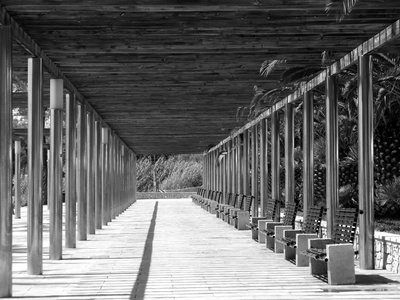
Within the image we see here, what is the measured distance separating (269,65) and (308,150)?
8.90 feet

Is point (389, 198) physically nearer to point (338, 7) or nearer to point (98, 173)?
point (338, 7)

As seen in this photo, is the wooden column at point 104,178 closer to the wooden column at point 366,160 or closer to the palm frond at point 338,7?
the wooden column at point 366,160

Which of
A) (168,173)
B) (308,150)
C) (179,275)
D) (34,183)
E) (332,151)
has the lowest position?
(179,275)

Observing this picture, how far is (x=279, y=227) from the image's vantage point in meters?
15.2

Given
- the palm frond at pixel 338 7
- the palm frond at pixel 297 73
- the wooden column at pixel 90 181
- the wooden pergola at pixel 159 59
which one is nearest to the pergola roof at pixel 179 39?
the wooden pergola at pixel 159 59

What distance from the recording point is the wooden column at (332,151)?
14.5m

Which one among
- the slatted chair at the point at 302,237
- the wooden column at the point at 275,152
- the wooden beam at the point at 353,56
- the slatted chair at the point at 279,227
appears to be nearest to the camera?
the wooden beam at the point at 353,56

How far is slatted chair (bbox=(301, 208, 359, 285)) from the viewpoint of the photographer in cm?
1057

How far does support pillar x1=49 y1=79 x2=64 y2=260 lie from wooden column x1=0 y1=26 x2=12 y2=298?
13.8 ft

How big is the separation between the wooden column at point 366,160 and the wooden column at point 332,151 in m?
1.68

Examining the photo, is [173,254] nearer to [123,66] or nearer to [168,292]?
[123,66]

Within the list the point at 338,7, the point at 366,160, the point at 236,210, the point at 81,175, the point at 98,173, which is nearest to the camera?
the point at 338,7

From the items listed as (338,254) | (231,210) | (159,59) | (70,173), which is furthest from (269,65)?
(231,210)

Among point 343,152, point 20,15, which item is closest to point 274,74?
point 20,15
